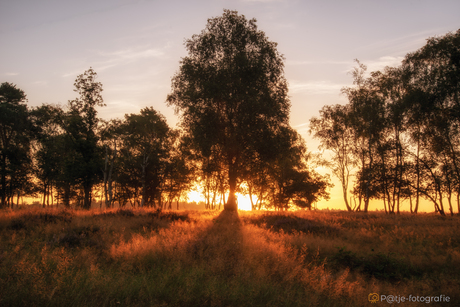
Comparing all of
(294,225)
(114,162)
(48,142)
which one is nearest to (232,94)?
(294,225)

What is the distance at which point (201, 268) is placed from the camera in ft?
24.0

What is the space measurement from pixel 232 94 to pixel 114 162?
89.4ft

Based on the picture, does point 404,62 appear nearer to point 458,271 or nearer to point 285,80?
point 285,80

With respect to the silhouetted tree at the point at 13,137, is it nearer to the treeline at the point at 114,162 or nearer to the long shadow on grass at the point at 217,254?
the treeline at the point at 114,162

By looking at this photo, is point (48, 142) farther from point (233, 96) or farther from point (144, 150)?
point (233, 96)

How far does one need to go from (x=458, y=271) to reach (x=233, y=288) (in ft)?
33.3

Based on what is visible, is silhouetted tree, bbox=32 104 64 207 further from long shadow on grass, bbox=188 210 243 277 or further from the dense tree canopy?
long shadow on grass, bbox=188 210 243 277

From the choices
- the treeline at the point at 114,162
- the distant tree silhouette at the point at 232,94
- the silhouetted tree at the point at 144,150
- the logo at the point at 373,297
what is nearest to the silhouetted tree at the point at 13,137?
the treeline at the point at 114,162

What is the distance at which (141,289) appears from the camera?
583cm

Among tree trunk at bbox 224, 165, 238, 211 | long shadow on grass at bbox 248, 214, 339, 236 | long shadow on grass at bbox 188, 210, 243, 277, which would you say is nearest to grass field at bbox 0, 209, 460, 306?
long shadow on grass at bbox 188, 210, 243, 277

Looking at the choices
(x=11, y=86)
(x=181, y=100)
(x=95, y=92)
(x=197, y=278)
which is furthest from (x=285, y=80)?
(x=11, y=86)

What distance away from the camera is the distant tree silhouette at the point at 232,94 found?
23.3 meters

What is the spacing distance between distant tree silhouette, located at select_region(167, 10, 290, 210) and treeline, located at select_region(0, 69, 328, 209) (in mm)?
1423

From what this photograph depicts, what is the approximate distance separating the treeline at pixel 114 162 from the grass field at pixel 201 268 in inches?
492
